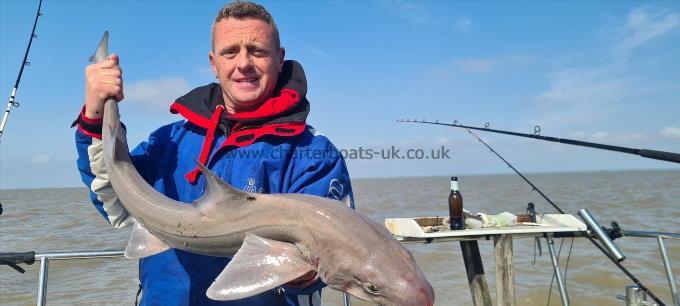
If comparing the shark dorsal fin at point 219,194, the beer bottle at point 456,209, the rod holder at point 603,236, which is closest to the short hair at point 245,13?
the shark dorsal fin at point 219,194

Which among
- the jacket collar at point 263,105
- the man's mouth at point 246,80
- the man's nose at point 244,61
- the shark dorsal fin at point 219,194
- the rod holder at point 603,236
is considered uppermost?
the man's nose at point 244,61

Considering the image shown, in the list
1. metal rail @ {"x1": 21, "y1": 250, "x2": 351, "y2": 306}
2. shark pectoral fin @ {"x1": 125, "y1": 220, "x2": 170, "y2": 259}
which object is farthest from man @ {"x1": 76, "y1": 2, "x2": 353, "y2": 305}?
metal rail @ {"x1": 21, "y1": 250, "x2": 351, "y2": 306}

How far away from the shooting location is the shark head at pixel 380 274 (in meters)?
1.97

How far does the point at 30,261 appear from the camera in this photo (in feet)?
13.0

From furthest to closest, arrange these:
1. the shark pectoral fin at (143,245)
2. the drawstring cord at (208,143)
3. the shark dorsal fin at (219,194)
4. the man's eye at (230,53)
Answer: the man's eye at (230,53), the drawstring cord at (208,143), the shark pectoral fin at (143,245), the shark dorsal fin at (219,194)

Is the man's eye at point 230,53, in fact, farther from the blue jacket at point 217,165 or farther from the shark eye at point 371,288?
the shark eye at point 371,288

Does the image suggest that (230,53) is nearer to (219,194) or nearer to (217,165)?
(217,165)

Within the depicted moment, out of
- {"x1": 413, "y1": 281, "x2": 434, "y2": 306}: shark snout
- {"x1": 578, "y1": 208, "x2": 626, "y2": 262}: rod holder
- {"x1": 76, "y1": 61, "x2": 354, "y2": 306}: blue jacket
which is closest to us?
{"x1": 413, "y1": 281, "x2": 434, "y2": 306}: shark snout

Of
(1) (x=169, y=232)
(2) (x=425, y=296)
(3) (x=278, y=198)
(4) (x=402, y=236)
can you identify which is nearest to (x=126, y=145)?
(1) (x=169, y=232)

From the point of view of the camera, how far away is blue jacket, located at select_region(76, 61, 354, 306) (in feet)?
8.64

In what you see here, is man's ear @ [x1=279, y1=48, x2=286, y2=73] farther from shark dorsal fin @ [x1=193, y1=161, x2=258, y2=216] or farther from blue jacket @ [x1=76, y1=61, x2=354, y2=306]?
shark dorsal fin @ [x1=193, y1=161, x2=258, y2=216]

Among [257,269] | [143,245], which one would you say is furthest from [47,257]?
[257,269]

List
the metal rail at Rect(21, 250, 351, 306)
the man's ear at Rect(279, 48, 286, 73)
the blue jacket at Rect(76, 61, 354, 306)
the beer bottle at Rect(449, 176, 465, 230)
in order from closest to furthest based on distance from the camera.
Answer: the blue jacket at Rect(76, 61, 354, 306) → the man's ear at Rect(279, 48, 286, 73) → the metal rail at Rect(21, 250, 351, 306) → the beer bottle at Rect(449, 176, 465, 230)

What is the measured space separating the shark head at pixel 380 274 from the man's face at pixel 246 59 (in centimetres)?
133
